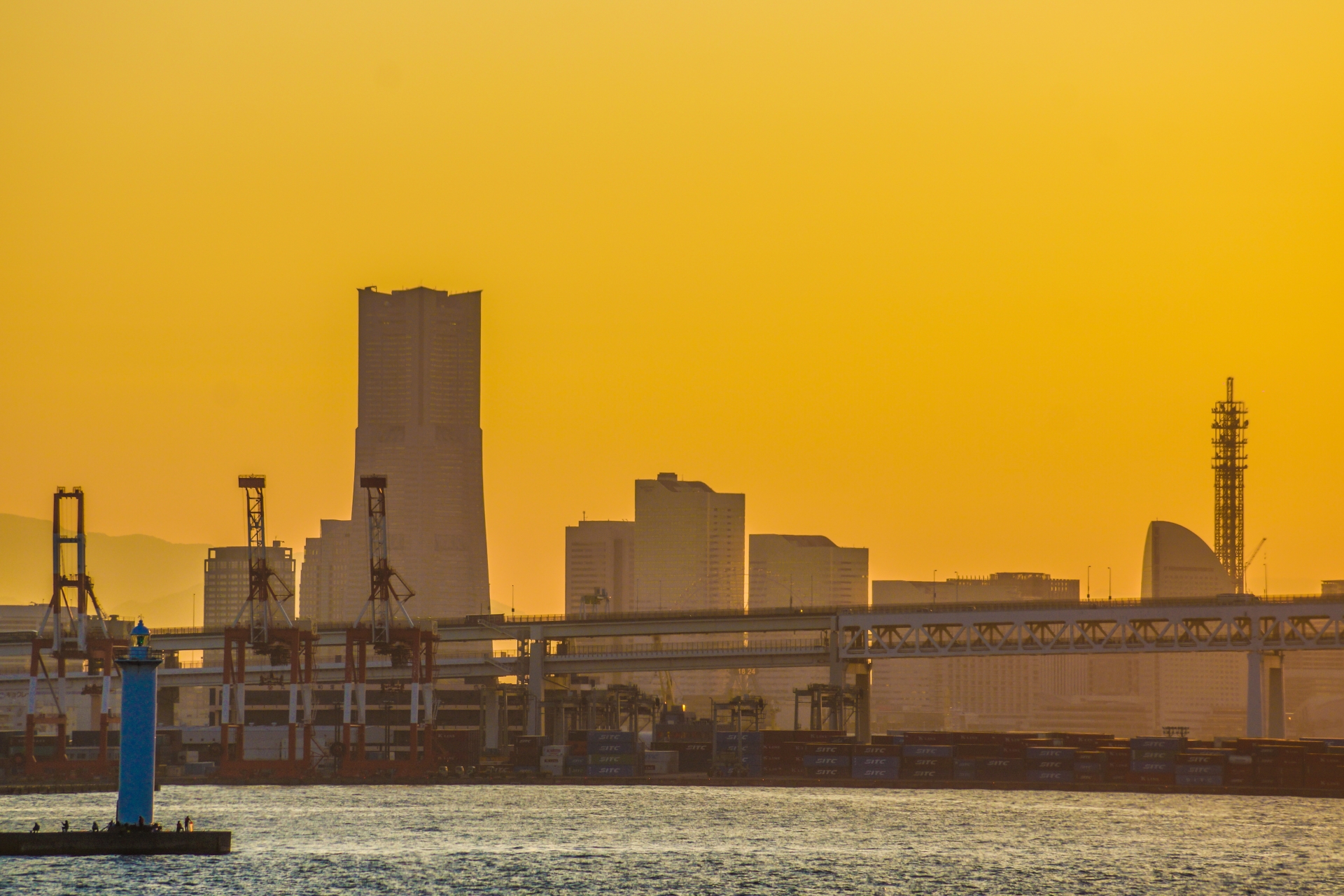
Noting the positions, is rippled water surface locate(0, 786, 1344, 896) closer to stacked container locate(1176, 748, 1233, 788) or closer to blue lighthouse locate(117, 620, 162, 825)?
stacked container locate(1176, 748, 1233, 788)

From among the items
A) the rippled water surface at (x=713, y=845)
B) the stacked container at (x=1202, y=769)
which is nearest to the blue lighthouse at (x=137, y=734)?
the rippled water surface at (x=713, y=845)

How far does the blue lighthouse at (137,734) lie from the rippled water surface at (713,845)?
4.62m

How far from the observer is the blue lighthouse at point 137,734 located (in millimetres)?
110188

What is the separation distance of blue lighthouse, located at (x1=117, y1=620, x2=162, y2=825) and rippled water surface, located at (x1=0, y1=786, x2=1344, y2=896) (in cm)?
462

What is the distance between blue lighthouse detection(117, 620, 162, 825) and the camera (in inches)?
4338

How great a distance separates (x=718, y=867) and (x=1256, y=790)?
83253 millimetres

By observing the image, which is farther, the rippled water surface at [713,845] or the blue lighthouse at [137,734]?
the rippled water surface at [713,845]

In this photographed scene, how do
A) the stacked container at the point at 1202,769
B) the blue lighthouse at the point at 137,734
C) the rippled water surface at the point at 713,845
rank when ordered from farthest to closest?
the stacked container at the point at 1202,769 < the rippled water surface at the point at 713,845 < the blue lighthouse at the point at 137,734

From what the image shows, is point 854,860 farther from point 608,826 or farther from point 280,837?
point 280,837

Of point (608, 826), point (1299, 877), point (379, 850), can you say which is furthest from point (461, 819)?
point (1299, 877)

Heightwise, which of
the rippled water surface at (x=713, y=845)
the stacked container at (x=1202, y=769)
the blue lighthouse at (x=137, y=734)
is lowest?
the rippled water surface at (x=713, y=845)

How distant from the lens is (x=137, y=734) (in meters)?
111

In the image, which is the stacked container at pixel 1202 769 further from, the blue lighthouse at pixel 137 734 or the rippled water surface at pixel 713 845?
the blue lighthouse at pixel 137 734

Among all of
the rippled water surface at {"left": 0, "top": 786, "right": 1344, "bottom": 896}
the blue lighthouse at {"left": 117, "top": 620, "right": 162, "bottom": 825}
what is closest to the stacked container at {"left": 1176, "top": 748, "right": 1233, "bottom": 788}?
the rippled water surface at {"left": 0, "top": 786, "right": 1344, "bottom": 896}
